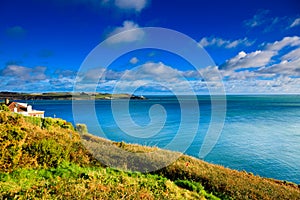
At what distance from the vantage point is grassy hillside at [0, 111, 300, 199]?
6.14 meters

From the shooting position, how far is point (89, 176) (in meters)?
7.33

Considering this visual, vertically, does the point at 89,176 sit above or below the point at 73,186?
below

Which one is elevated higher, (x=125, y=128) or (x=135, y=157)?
(x=135, y=157)

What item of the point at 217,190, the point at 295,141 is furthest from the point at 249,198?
the point at 295,141

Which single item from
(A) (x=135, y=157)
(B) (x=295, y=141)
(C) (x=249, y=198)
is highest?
(A) (x=135, y=157)

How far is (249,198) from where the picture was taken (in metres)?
9.73

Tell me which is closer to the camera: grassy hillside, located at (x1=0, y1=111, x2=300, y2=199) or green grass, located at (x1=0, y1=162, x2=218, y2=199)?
green grass, located at (x1=0, y1=162, x2=218, y2=199)

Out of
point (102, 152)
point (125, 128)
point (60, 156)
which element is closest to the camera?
point (60, 156)

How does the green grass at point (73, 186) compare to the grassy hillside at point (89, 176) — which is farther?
the grassy hillside at point (89, 176)

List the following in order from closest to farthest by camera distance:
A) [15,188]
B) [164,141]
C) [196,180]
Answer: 1. [15,188]
2. [196,180]
3. [164,141]

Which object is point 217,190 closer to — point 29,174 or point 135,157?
point 135,157

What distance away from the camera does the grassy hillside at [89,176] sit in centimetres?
614

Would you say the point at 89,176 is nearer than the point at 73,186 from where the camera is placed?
No

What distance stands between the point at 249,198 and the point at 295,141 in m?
44.2
